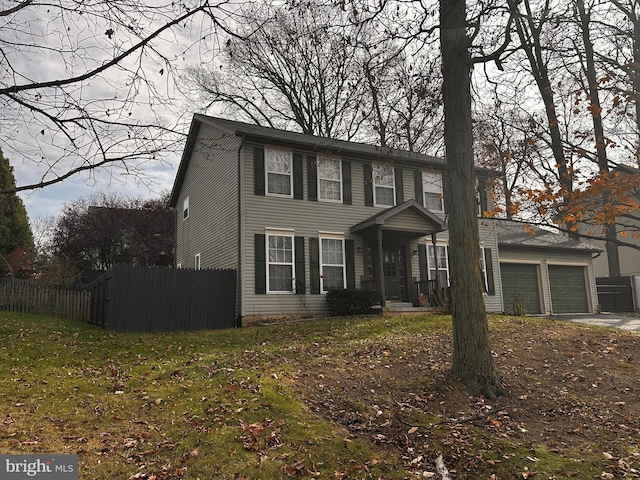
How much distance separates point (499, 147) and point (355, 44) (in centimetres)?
383

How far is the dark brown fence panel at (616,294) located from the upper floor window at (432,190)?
12800 mm

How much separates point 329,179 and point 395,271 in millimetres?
4074

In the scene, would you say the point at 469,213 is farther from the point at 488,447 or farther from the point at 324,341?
the point at 324,341

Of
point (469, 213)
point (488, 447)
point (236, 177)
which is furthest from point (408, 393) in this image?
point (236, 177)

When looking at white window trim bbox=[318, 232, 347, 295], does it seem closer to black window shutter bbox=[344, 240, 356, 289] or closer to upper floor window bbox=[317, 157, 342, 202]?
black window shutter bbox=[344, 240, 356, 289]

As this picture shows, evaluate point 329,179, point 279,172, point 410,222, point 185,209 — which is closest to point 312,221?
point 329,179

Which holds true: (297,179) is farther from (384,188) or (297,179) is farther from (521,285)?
(521,285)

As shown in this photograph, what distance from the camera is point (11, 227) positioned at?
76.0 ft

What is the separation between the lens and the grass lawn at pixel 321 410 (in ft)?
15.4

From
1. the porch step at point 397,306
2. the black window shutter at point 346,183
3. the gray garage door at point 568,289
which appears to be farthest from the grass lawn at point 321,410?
the gray garage door at point 568,289

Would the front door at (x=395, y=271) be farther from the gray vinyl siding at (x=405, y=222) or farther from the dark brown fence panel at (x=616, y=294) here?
the dark brown fence panel at (x=616, y=294)

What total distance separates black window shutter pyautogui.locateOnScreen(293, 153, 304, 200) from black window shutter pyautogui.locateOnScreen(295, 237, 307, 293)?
1.47 meters

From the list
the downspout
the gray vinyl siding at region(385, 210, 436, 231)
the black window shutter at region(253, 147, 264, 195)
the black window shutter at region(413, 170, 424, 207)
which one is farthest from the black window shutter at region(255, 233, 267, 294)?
the black window shutter at region(413, 170, 424, 207)

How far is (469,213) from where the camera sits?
23.4ft
